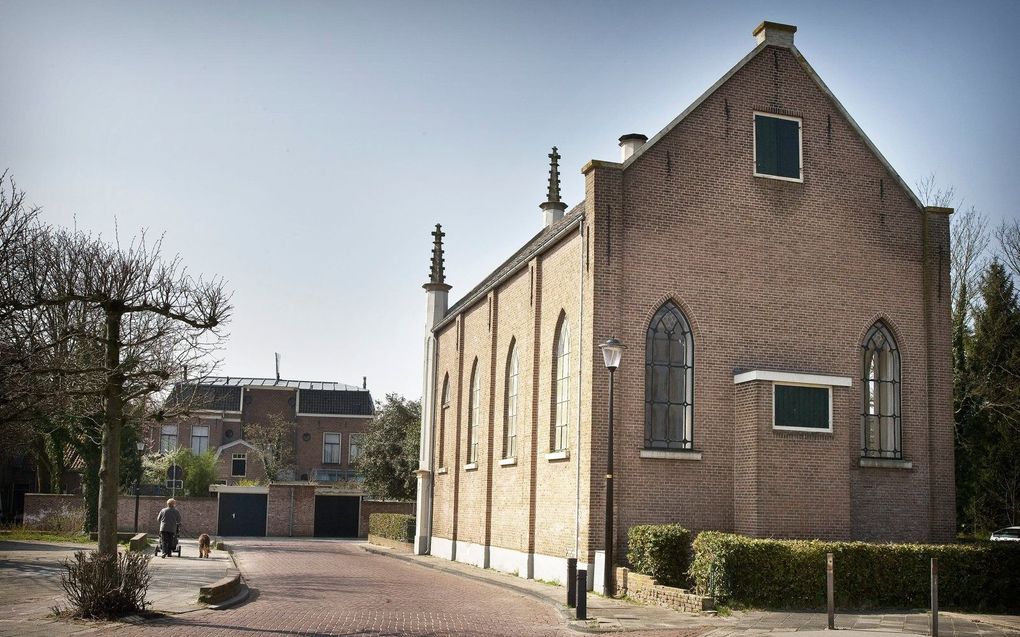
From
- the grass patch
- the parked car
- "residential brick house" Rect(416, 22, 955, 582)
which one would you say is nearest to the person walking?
the grass patch

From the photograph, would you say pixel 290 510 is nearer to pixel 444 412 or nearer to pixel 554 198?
pixel 444 412

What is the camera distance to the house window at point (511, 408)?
94.4 feet

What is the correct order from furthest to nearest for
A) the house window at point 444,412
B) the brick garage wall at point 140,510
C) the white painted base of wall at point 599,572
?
the brick garage wall at point 140,510 → the house window at point 444,412 → the white painted base of wall at point 599,572

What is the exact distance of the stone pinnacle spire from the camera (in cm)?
3925

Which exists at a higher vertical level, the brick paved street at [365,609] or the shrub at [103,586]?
the shrub at [103,586]

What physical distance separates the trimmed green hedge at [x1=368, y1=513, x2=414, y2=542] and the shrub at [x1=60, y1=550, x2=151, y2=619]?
984 inches

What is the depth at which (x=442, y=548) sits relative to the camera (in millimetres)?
35156

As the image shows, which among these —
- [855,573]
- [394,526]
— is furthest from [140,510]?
[855,573]

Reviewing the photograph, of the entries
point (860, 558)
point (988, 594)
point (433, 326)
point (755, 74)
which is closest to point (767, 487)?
point (860, 558)

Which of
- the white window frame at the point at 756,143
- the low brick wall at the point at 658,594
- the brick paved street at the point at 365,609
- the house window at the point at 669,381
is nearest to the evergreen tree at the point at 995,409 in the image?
the white window frame at the point at 756,143

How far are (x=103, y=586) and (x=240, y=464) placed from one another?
2200 inches

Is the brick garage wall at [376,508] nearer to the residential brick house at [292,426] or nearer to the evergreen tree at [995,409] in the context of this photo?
the residential brick house at [292,426]

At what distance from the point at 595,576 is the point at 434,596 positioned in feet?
11.1

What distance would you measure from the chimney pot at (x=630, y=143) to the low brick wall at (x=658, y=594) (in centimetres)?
1078
